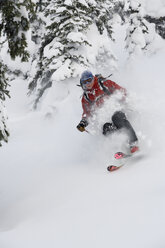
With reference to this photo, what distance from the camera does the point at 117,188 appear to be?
5.91 metres

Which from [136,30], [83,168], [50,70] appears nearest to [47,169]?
[83,168]

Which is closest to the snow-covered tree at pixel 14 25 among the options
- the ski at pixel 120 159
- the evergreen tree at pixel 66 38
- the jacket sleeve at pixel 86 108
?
the ski at pixel 120 159

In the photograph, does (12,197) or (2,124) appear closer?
(2,124)

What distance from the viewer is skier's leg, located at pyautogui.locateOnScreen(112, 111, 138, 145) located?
809cm

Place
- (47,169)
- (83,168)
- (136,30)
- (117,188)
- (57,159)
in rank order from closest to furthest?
1. (117,188)
2. (83,168)
3. (47,169)
4. (57,159)
5. (136,30)

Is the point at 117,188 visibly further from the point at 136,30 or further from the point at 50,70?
the point at 136,30

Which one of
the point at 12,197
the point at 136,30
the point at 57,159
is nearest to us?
the point at 12,197

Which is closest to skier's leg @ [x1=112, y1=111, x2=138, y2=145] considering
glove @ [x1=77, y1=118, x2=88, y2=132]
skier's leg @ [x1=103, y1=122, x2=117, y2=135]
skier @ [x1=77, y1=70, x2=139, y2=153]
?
skier @ [x1=77, y1=70, x2=139, y2=153]

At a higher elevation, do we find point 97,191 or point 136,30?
point 136,30

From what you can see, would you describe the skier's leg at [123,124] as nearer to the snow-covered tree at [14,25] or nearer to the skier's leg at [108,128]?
the skier's leg at [108,128]

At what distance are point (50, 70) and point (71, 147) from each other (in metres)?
5.74

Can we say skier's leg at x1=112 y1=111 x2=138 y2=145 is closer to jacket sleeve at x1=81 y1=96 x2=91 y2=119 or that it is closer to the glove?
the glove

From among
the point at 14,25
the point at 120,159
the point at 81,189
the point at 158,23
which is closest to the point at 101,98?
the point at 120,159

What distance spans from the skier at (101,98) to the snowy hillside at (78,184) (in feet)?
1.11
